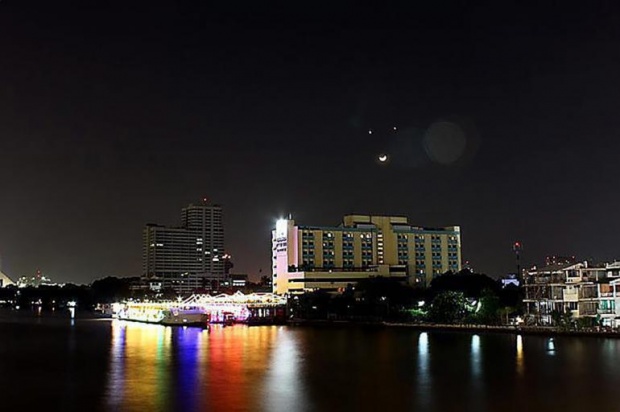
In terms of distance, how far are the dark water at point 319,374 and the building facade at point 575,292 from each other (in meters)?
2.51

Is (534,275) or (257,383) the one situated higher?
(534,275)

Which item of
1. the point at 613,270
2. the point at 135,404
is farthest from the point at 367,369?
the point at 613,270

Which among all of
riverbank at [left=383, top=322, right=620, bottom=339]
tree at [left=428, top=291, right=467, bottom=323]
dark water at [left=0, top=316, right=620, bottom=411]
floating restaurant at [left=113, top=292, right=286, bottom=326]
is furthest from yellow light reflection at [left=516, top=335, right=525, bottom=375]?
floating restaurant at [left=113, top=292, right=286, bottom=326]

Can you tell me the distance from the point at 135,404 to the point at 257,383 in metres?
2.95

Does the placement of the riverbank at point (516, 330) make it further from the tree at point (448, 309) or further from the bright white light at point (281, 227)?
the bright white light at point (281, 227)

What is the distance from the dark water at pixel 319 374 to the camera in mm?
12492

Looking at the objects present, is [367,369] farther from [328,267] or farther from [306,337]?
[328,267]

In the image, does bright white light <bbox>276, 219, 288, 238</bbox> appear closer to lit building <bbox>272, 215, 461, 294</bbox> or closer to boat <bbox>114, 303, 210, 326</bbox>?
lit building <bbox>272, 215, 461, 294</bbox>

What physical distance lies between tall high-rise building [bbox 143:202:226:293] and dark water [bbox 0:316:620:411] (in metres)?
56.2

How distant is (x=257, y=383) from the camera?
1459 cm

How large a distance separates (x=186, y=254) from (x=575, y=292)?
63502 mm

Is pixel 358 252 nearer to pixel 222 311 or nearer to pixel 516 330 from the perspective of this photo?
pixel 222 311

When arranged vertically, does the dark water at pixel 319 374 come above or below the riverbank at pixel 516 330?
below

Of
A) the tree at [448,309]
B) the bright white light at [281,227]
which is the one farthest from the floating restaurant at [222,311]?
the tree at [448,309]
